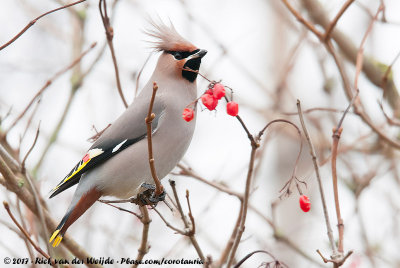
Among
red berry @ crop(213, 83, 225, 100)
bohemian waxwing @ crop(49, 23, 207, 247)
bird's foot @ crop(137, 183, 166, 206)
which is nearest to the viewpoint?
red berry @ crop(213, 83, 225, 100)

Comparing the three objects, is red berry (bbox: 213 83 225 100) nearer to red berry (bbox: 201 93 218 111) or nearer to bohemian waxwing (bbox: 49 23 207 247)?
red berry (bbox: 201 93 218 111)

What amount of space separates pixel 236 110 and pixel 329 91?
2.59 m

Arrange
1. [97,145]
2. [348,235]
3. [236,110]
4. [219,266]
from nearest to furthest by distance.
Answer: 1. [236,110]
2. [219,266]
3. [97,145]
4. [348,235]

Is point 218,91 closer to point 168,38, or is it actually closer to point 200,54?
point 200,54

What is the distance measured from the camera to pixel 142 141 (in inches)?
138

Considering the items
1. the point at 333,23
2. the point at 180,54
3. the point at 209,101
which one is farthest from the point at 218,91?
the point at 333,23

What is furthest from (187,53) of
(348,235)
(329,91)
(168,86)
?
(348,235)

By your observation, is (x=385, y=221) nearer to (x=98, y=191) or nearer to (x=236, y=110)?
(x=98, y=191)

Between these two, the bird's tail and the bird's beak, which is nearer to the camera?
the bird's tail

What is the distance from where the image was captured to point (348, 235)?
5305 mm

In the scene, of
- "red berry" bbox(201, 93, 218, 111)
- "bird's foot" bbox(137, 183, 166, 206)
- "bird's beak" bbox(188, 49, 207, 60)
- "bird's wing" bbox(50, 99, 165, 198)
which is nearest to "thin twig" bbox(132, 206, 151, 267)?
"bird's foot" bbox(137, 183, 166, 206)

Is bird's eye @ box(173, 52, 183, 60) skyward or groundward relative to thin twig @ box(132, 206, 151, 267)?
skyward

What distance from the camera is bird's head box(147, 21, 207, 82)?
359 cm

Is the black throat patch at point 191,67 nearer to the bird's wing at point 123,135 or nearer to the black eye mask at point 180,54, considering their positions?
the black eye mask at point 180,54
